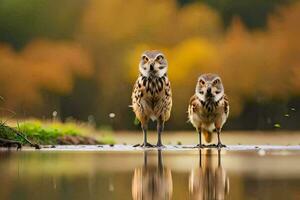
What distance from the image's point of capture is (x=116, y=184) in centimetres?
405

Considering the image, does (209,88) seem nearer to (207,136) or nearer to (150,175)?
(207,136)

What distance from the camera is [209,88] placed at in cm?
779

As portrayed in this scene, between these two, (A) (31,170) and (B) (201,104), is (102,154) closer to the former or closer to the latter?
(B) (201,104)

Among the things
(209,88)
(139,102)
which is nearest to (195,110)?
(209,88)

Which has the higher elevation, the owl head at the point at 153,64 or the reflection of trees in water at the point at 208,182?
the owl head at the point at 153,64

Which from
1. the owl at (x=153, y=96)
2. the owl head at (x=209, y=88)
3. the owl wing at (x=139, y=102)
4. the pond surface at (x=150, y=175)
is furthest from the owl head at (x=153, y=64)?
the pond surface at (x=150, y=175)

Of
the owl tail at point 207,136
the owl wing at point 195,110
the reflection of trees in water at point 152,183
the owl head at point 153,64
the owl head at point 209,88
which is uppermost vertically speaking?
the owl head at point 153,64

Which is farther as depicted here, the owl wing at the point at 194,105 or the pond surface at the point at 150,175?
the owl wing at the point at 194,105

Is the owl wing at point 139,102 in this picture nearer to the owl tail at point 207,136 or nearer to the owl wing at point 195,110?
the owl wing at point 195,110

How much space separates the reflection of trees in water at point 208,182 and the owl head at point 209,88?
223 centimetres

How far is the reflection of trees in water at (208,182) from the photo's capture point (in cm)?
343

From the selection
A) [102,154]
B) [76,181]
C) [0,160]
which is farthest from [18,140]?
[76,181]

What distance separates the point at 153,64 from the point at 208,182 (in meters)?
3.79

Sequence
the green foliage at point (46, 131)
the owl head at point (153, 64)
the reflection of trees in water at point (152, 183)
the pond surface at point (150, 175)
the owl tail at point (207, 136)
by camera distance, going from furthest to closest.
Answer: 1. the green foliage at point (46, 131)
2. the owl tail at point (207, 136)
3. the owl head at point (153, 64)
4. the pond surface at point (150, 175)
5. the reflection of trees in water at point (152, 183)
